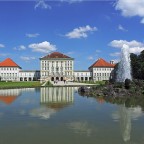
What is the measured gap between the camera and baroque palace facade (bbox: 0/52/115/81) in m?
120

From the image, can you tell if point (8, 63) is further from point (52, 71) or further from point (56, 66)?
point (56, 66)

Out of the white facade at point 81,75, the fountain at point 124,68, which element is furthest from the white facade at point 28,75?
→ the fountain at point 124,68

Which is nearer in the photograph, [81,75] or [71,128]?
[71,128]

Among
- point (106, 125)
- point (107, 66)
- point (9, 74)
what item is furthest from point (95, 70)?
point (106, 125)

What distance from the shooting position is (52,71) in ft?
399

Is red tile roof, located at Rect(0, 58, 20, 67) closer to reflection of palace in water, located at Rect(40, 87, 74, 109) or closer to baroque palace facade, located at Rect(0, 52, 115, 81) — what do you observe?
baroque palace facade, located at Rect(0, 52, 115, 81)

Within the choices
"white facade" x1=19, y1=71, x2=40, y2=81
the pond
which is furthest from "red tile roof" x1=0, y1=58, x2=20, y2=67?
the pond

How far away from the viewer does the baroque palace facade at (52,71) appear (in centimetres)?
12019

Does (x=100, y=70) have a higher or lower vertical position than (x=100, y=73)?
higher

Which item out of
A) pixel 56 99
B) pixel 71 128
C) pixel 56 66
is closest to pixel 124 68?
pixel 56 99

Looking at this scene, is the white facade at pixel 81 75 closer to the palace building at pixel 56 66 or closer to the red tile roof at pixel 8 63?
the palace building at pixel 56 66

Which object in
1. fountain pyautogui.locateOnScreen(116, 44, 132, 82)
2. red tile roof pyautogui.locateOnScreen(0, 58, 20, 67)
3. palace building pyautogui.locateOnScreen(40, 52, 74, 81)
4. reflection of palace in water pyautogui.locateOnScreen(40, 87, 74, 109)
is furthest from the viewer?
red tile roof pyautogui.locateOnScreen(0, 58, 20, 67)

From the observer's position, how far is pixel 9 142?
33.7 ft

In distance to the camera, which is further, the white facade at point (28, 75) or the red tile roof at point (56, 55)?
the white facade at point (28, 75)
